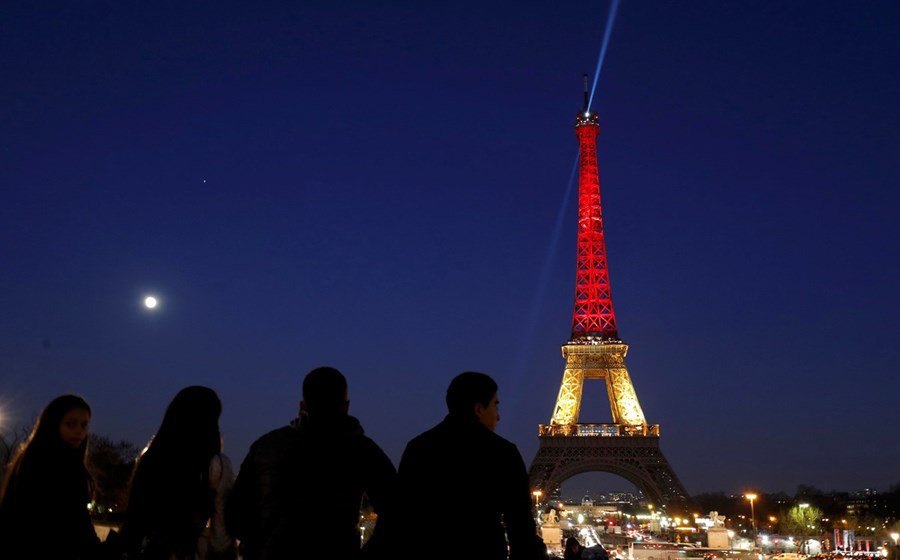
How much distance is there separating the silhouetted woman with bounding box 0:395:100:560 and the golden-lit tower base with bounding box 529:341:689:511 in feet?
200


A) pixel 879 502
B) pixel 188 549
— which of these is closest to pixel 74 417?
pixel 188 549

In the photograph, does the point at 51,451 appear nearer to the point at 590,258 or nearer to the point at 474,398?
the point at 474,398

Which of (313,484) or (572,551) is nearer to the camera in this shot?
(313,484)

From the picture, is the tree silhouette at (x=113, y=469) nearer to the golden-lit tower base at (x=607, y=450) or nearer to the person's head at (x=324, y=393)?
the person's head at (x=324, y=393)

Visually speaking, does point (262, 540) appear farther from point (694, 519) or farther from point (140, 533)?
point (694, 519)

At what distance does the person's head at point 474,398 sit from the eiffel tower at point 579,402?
60.9 meters

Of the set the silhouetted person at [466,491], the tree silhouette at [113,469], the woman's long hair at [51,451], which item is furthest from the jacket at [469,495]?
the tree silhouette at [113,469]

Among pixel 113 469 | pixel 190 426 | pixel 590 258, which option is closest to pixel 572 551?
pixel 190 426

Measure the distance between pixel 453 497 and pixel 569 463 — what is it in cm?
6380

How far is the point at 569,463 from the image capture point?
65.8m

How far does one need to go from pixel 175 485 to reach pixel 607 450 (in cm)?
6354

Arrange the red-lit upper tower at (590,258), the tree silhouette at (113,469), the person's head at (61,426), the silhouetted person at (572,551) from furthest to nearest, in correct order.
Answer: the red-lit upper tower at (590,258) < the tree silhouette at (113,469) < the silhouetted person at (572,551) < the person's head at (61,426)

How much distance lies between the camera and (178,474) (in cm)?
437

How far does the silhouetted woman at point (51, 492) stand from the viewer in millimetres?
4406
